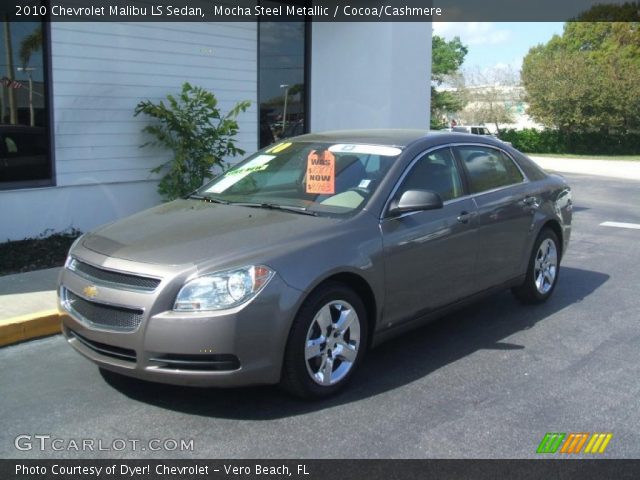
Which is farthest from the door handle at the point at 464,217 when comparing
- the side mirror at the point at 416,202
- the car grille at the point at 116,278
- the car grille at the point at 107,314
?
the car grille at the point at 107,314

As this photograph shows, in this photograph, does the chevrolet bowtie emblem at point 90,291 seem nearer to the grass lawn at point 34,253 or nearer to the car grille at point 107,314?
the car grille at point 107,314

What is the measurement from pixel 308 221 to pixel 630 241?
741 cm

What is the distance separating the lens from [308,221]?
4504 mm

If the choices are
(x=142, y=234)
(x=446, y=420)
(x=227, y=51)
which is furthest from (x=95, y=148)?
(x=446, y=420)

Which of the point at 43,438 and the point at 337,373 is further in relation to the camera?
the point at 337,373

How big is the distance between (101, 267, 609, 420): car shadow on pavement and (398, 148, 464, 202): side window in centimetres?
118

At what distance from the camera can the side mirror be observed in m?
4.68

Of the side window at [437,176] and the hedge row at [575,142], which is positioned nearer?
the side window at [437,176]

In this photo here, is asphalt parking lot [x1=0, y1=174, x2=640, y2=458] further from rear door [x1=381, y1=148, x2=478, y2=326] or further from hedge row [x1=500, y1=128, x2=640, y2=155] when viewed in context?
hedge row [x1=500, y1=128, x2=640, y2=155]

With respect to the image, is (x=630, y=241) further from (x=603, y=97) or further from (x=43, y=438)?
(x=603, y=97)

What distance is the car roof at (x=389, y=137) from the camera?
5.32 m

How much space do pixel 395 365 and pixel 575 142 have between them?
39.8m
